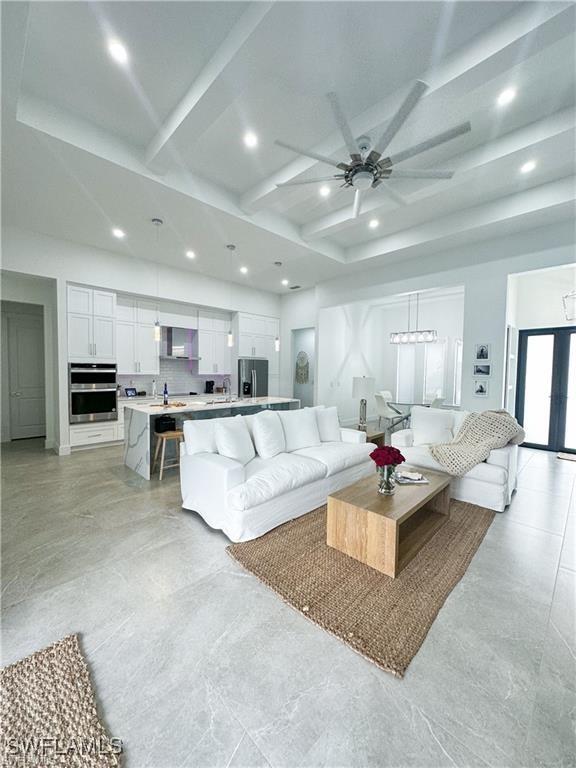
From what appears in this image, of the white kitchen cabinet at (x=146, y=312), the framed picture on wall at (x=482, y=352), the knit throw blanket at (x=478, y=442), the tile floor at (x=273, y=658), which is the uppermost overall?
the white kitchen cabinet at (x=146, y=312)

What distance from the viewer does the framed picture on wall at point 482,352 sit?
464 cm

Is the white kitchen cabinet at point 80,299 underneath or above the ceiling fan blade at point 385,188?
underneath

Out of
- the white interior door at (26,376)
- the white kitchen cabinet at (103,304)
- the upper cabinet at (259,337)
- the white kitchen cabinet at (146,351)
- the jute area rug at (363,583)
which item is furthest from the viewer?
the upper cabinet at (259,337)

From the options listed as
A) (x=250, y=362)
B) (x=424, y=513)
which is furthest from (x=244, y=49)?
(x=250, y=362)

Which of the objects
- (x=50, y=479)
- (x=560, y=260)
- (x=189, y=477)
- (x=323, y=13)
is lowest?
(x=50, y=479)

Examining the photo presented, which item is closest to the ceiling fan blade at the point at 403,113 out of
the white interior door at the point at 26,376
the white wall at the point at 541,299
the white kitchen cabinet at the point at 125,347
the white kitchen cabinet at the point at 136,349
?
the white wall at the point at 541,299

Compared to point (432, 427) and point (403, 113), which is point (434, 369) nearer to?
point (432, 427)

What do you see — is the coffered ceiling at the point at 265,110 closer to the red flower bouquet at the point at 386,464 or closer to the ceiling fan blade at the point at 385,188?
the ceiling fan blade at the point at 385,188

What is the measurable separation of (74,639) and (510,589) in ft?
8.34

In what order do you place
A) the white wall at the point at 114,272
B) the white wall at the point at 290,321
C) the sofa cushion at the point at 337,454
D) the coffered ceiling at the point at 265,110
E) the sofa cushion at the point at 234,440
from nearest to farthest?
the coffered ceiling at the point at 265,110
the sofa cushion at the point at 234,440
the sofa cushion at the point at 337,454
the white wall at the point at 114,272
the white wall at the point at 290,321

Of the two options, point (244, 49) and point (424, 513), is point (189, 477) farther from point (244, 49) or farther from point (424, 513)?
point (244, 49)

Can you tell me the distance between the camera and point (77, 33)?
213 centimetres

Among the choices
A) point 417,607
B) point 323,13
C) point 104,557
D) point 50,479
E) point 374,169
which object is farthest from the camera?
point 50,479

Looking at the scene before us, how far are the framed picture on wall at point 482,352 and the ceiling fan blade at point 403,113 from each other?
332cm
